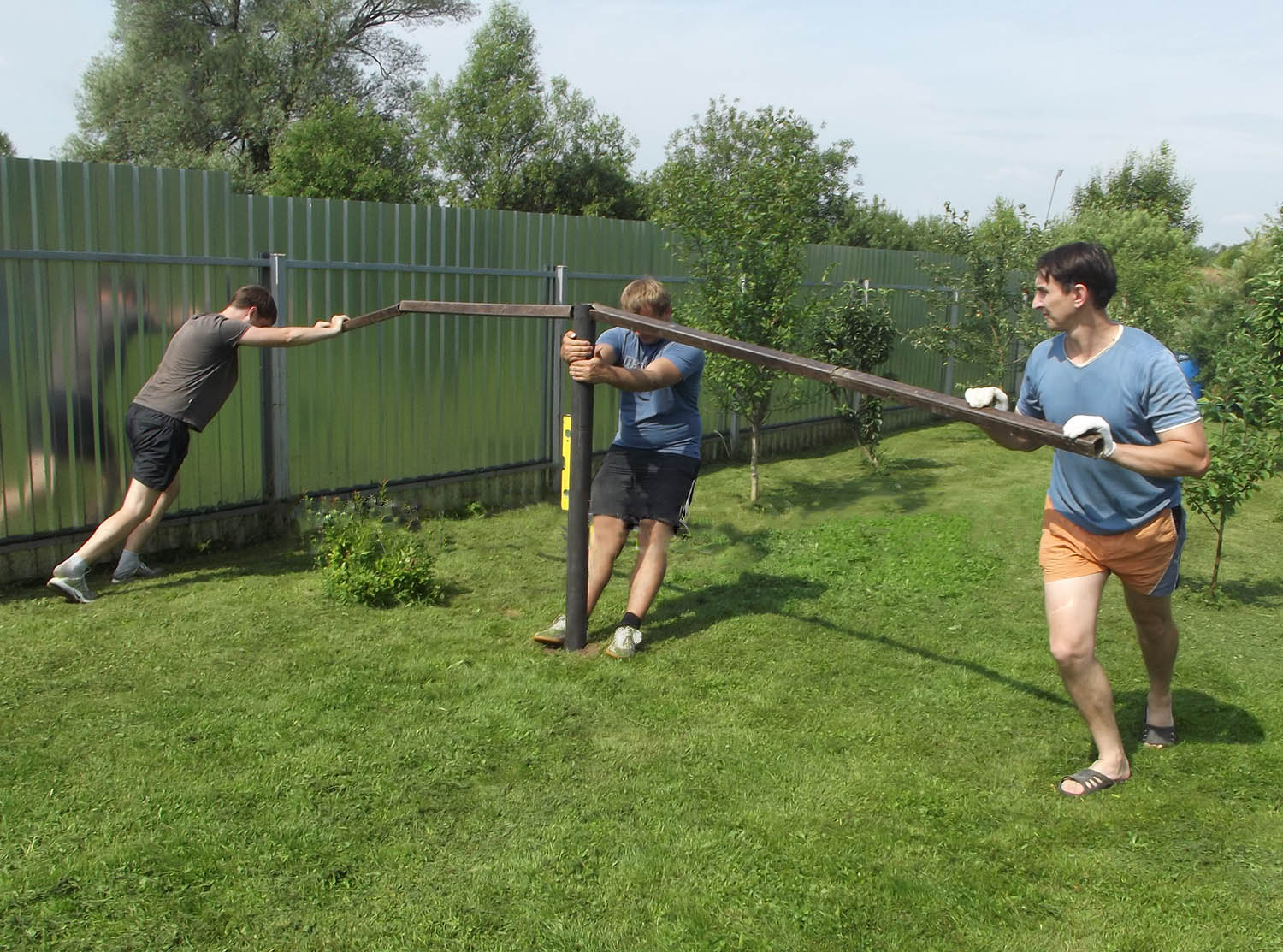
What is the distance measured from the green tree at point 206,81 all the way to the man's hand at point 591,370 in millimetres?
32836

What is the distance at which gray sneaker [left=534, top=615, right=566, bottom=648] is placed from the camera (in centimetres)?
518

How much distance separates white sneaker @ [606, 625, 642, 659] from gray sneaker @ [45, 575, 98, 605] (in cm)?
274

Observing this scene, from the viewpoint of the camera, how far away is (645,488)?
521 centimetres

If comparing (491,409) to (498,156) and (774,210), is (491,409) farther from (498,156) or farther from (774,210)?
(498,156)

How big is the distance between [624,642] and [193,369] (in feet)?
9.32

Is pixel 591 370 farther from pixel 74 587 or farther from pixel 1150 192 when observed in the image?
pixel 1150 192

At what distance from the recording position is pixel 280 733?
4.08 meters

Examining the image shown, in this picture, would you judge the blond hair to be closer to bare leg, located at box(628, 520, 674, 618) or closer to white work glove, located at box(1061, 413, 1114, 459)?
bare leg, located at box(628, 520, 674, 618)

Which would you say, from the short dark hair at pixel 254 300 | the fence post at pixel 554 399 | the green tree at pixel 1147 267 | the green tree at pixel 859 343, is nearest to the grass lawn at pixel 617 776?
the short dark hair at pixel 254 300

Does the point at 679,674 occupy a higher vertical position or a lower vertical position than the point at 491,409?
lower

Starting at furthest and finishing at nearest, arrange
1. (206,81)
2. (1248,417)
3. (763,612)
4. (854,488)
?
(206,81)
(854,488)
(1248,417)
(763,612)

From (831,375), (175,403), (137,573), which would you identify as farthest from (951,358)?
(831,375)

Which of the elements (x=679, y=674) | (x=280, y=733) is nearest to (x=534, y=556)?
(x=679, y=674)

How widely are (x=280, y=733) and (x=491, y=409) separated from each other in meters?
4.89
